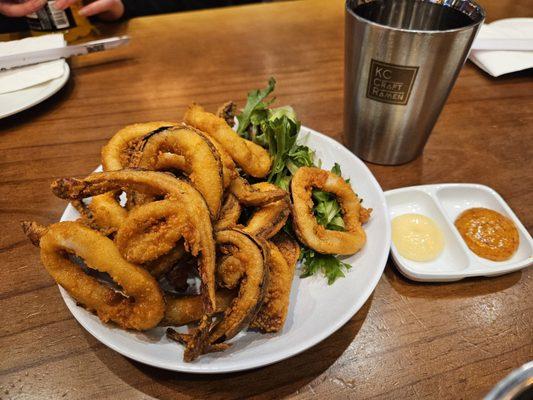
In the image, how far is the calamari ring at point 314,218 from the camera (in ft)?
5.23

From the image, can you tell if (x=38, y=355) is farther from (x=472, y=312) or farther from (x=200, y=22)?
(x=200, y=22)

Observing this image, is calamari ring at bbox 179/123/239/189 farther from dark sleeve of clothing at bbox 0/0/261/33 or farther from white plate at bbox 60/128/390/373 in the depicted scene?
dark sleeve of clothing at bbox 0/0/261/33

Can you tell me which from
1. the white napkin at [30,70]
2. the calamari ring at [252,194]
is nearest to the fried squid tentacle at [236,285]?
the calamari ring at [252,194]

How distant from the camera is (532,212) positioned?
202 cm

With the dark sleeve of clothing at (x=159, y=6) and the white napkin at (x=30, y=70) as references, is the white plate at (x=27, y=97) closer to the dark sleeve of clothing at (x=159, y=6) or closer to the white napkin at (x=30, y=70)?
the white napkin at (x=30, y=70)

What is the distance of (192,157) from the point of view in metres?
1.52

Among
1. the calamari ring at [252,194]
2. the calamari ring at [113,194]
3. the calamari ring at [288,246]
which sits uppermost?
the calamari ring at [113,194]

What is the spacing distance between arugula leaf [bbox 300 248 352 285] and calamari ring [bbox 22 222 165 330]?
63 cm

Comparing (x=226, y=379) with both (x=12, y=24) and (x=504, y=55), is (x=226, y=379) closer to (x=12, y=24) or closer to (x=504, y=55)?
(x=504, y=55)

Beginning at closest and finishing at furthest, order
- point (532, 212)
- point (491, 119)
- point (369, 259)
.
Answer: point (369, 259)
point (532, 212)
point (491, 119)

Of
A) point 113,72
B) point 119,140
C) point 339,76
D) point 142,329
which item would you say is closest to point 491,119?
point 339,76

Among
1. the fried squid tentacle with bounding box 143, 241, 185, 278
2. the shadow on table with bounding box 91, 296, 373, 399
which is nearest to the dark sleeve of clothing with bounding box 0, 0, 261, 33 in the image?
the fried squid tentacle with bounding box 143, 241, 185, 278

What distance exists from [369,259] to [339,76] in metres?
1.97

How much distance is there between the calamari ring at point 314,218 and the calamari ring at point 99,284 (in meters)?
0.67
